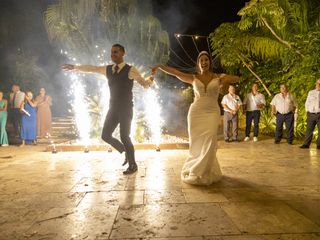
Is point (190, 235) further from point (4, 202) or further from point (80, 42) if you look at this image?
point (80, 42)

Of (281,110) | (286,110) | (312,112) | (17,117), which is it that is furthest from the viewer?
(17,117)

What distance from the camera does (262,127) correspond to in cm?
1350

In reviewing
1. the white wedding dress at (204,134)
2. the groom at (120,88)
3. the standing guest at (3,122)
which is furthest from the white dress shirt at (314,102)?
the standing guest at (3,122)

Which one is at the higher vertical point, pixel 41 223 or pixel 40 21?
pixel 40 21

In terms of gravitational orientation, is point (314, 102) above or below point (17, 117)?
above

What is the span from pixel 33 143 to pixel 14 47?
928 centimetres

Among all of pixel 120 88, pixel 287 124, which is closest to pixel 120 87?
pixel 120 88

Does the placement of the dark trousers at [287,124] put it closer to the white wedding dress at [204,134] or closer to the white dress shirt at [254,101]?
the white dress shirt at [254,101]

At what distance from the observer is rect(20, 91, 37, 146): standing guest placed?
1080 cm

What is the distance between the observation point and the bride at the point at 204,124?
4.98 metres

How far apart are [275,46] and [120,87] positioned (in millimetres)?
9573

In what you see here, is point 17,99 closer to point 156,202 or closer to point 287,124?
point 156,202

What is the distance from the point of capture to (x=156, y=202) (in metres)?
4.07

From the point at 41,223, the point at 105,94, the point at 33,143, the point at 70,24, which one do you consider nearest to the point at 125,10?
the point at 70,24
